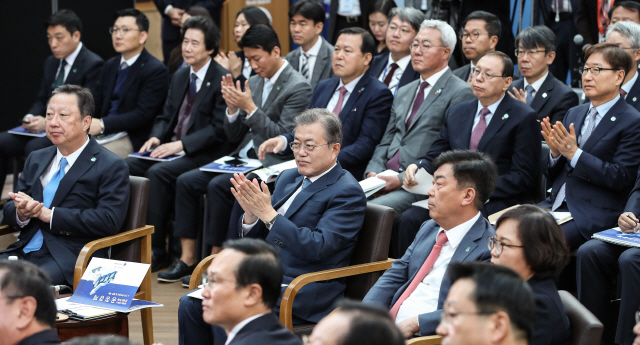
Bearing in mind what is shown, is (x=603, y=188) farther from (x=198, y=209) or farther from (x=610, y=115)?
(x=198, y=209)

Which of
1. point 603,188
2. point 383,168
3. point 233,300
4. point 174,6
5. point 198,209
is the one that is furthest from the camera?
point 174,6

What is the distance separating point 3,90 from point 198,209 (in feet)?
10.8

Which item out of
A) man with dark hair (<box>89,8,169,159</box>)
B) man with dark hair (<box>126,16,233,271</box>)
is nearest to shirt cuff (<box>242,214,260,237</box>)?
man with dark hair (<box>126,16,233,271</box>)

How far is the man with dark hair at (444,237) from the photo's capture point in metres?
2.72

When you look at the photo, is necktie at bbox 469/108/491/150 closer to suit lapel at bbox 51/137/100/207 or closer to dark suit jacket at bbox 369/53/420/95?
dark suit jacket at bbox 369/53/420/95

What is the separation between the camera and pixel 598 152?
362 centimetres

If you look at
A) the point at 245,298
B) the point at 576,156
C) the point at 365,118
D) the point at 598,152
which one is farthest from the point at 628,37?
the point at 245,298

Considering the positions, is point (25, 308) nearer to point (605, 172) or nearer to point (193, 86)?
point (605, 172)

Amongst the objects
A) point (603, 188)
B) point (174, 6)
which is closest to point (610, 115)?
point (603, 188)

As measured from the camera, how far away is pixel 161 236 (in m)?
4.94

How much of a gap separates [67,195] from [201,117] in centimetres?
173

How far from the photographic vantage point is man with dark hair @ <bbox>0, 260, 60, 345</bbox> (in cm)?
214

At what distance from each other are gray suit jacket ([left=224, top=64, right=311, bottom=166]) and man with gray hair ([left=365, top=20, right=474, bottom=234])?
0.66m

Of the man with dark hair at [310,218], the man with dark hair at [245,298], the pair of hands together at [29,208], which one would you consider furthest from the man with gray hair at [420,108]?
the man with dark hair at [245,298]
